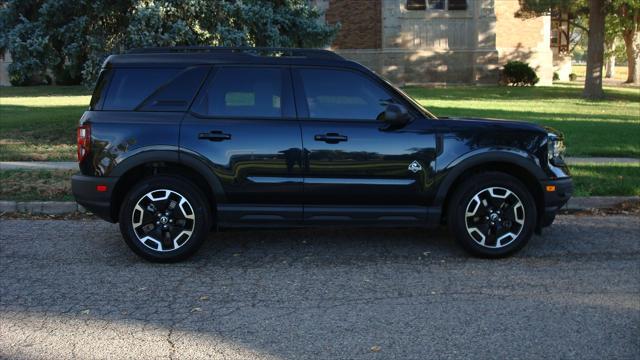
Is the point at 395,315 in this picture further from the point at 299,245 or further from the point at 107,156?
the point at 107,156

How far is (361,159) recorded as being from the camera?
6125 millimetres

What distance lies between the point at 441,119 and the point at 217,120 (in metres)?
2.09

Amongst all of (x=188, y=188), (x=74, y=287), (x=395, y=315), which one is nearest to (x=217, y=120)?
(x=188, y=188)

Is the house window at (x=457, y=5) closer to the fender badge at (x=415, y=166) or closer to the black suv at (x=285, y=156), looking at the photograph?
the black suv at (x=285, y=156)

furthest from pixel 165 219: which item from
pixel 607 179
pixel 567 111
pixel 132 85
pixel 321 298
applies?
pixel 567 111

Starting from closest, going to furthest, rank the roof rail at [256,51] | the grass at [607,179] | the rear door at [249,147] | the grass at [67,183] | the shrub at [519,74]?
the rear door at [249,147] → the roof rail at [256,51] → the grass at [67,183] → the grass at [607,179] → the shrub at [519,74]

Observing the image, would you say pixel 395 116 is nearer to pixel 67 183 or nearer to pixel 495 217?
pixel 495 217

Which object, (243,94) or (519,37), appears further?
(519,37)

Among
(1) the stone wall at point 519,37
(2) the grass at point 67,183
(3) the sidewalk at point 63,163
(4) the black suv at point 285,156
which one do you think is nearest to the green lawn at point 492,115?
(3) the sidewalk at point 63,163

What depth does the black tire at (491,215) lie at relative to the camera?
6.30 metres

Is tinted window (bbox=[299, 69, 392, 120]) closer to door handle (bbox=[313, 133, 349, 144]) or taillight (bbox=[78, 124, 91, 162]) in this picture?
door handle (bbox=[313, 133, 349, 144])

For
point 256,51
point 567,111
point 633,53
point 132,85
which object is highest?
point 633,53

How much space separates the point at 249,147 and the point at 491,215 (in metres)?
2.33

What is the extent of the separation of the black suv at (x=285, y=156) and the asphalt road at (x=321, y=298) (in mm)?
405
